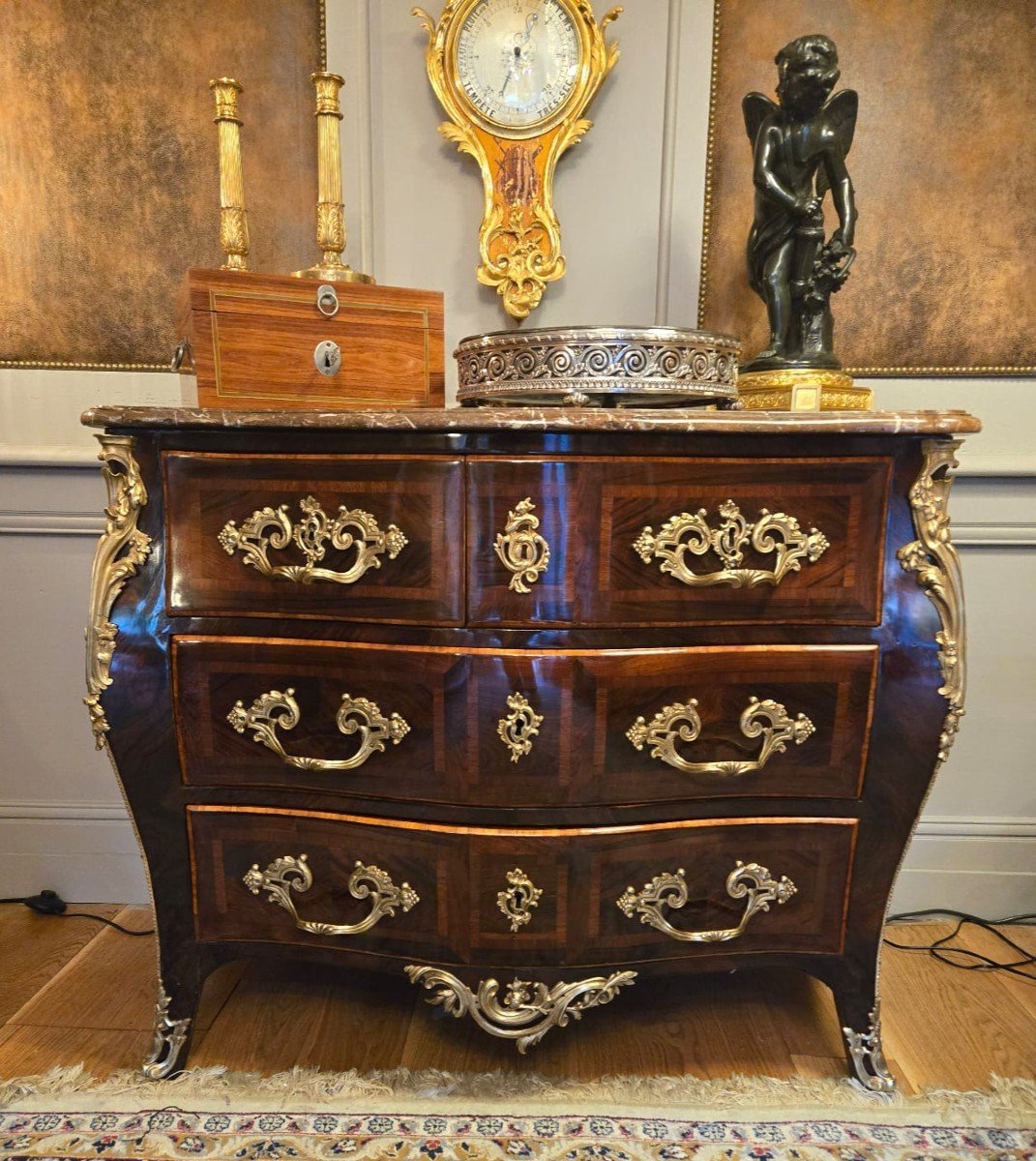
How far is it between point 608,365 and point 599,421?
0.16 metres

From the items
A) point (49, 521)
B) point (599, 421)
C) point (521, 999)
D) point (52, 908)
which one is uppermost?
point (599, 421)

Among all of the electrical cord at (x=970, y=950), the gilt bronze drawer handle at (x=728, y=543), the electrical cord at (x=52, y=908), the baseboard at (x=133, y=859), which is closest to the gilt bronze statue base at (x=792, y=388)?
the gilt bronze drawer handle at (x=728, y=543)

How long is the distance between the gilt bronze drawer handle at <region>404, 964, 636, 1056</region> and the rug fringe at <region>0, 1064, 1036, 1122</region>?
0.52 feet

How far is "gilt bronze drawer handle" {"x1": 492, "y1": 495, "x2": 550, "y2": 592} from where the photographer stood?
833 millimetres

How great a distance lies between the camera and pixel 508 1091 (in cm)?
104

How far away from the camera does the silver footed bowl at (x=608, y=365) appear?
35.5 inches

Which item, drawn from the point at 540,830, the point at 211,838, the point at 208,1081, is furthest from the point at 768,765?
the point at 208,1081

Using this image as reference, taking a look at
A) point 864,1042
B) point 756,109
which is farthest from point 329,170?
point 864,1042

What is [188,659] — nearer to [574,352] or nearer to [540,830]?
[540,830]

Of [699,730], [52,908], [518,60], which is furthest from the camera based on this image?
[52,908]

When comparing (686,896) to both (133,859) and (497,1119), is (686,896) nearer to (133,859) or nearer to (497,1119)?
(497,1119)

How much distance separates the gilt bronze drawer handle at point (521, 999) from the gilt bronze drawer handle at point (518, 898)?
0.34 feet

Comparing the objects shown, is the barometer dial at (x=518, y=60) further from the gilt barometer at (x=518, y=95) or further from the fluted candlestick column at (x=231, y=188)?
the fluted candlestick column at (x=231, y=188)

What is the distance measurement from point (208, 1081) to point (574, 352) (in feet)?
3.88
